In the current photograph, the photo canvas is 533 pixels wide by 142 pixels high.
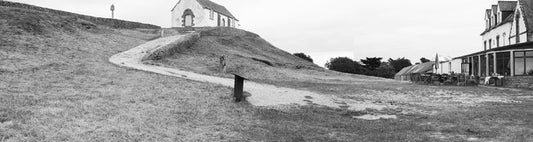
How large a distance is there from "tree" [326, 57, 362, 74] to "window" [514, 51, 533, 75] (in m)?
70.0

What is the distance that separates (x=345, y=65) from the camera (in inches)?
4112

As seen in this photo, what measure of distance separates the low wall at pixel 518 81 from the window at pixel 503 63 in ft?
6.28

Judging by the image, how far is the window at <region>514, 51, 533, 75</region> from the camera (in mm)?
30953

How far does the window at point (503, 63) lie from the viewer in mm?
31312

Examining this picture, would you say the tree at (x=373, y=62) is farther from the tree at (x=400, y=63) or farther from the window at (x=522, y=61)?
the window at (x=522, y=61)

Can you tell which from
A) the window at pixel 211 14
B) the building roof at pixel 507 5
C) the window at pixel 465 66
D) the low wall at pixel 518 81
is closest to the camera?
the low wall at pixel 518 81

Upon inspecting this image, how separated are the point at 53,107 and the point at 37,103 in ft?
1.99

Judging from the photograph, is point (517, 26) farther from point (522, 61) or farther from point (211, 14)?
point (211, 14)

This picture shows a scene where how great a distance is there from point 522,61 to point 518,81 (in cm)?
339

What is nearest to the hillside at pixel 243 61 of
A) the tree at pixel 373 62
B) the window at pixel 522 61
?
the window at pixel 522 61

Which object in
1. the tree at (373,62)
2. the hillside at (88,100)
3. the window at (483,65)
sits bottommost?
the hillside at (88,100)

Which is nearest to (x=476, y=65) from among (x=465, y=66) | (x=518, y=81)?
(x=465, y=66)

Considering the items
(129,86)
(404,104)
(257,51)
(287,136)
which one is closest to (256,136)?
(287,136)

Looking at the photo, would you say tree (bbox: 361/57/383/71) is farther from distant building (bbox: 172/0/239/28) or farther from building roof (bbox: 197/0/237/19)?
distant building (bbox: 172/0/239/28)
